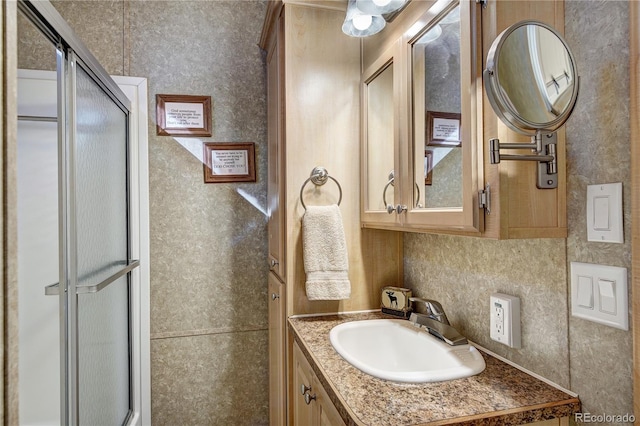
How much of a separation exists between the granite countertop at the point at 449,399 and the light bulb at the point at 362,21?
113 cm

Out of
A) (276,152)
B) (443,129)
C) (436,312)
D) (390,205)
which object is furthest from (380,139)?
(436,312)

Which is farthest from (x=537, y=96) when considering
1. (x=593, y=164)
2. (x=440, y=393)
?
(x=440, y=393)

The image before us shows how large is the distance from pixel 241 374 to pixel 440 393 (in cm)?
139

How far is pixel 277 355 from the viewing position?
1650 mm

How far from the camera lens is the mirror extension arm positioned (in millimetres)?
766

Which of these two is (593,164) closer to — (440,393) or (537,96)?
(537,96)

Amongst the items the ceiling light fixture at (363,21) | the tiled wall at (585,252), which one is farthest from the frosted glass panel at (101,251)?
the tiled wall at (585,252)

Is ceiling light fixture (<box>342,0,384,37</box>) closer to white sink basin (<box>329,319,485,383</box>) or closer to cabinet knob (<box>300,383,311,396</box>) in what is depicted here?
white sink basin (<box>329,319,485,383</box>)

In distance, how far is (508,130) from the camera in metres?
0.82

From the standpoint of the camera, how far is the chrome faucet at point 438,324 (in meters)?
1.11

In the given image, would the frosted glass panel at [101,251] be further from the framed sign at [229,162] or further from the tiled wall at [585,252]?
the tiled wall at [585,252]

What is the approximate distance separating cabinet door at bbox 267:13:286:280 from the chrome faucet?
1.95 ft

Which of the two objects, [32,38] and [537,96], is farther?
[32,38]

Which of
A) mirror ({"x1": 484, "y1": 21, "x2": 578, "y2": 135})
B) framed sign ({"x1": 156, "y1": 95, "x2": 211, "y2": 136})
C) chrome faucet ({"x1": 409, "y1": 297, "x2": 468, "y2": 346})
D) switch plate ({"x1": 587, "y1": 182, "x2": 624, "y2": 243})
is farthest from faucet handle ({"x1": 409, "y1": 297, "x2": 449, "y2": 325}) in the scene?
framed sign ({"x1": 156, "y1": 95, "x2": 211, "y2": 136})
